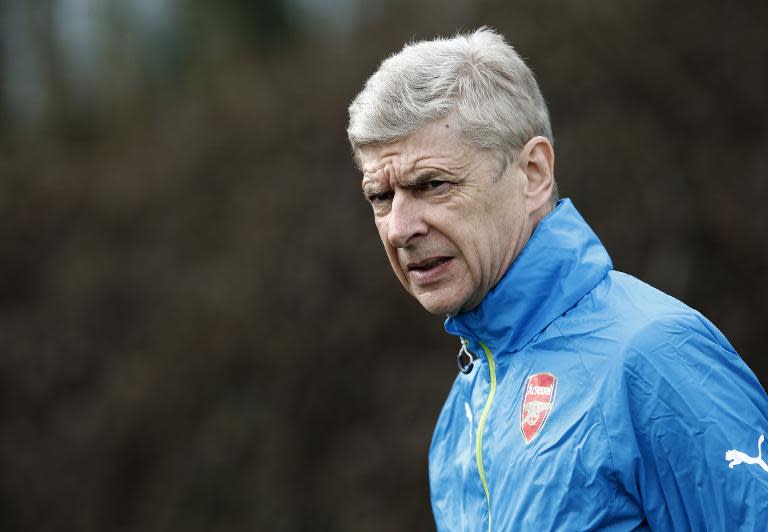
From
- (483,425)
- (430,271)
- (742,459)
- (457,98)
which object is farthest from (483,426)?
(457,98)

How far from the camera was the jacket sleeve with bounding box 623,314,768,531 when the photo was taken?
206 centimetres

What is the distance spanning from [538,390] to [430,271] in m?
0.47

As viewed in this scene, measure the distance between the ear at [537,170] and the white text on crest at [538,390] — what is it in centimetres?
52

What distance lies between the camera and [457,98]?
2.46 m

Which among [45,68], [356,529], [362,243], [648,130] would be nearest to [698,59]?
[648,130]

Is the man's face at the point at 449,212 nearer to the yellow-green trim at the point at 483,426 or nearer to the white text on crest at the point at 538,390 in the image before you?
the yellow-green trim at the point at 483,426

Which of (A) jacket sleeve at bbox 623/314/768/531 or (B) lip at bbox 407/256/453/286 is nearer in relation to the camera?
(A) jacket sleeve at bbox 623/314/768/531

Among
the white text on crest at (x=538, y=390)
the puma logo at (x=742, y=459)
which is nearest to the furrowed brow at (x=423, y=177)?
the white text on crest at (x=538, y=390)

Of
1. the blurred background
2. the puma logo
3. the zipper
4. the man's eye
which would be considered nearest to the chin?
the zipper

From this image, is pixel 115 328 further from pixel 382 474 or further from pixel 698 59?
pixel 698 59

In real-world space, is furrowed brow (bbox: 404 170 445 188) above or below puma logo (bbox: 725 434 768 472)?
above

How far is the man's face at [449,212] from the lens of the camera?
250 cm

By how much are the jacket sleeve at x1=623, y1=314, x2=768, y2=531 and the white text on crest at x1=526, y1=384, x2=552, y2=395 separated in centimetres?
23

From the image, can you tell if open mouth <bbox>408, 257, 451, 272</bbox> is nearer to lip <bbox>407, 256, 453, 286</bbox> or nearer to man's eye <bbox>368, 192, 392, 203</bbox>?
lip <bbox>407, 256, 453, 286</bbox>
